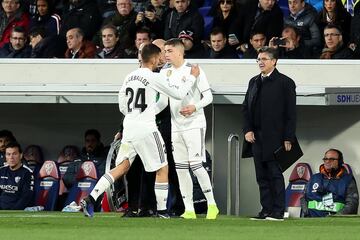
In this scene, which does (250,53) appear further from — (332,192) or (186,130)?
(186,130)

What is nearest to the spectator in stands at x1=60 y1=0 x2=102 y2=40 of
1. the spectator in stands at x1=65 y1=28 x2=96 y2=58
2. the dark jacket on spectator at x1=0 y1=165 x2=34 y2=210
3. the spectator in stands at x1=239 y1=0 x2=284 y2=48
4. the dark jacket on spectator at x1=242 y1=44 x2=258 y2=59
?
the spectator in stands at x1=65 y1=28 x2=96 y2=58

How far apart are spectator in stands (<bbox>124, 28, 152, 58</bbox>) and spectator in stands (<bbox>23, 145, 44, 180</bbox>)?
1.95 m

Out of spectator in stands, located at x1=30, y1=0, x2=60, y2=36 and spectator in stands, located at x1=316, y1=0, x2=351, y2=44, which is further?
spectator in stands, located at x1=30, y1=0, x2=60, y2=36

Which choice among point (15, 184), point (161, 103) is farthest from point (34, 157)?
point (161, 103)

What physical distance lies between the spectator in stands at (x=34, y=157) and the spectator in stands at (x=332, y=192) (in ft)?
14.1

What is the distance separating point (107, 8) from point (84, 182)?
357cm

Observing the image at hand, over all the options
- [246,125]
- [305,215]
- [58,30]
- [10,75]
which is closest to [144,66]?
[246,125]

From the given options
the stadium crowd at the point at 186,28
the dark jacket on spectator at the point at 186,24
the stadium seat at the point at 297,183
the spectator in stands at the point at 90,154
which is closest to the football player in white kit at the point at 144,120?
the stadium seat at the point at 297,183

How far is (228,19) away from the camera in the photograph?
20.3 metres

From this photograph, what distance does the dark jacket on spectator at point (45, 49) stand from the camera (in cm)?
2078

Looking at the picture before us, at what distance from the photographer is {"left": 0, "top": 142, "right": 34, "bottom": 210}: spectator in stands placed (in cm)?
1948

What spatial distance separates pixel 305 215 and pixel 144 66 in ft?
13.4

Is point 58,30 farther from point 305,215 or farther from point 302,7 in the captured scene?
point 305,215

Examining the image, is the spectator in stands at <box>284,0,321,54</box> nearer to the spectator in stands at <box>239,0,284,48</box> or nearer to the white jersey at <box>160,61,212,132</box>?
the spectator in stands at <box>239,0,284,48</box>
